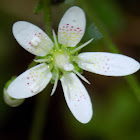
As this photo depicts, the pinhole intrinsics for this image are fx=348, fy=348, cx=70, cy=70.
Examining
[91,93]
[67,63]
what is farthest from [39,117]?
[67,63]

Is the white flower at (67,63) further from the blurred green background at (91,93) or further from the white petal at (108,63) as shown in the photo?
the blurred green background at (91,93)

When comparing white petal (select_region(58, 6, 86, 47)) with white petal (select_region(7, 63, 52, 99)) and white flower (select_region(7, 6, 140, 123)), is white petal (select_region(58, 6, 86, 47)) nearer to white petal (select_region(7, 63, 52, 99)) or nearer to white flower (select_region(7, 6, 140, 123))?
white flower (select_region(7, 6, 140, 123))

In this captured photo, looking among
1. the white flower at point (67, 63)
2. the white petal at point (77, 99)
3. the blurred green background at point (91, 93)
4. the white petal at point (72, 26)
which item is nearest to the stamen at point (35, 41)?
the white flower at point (67, 63)

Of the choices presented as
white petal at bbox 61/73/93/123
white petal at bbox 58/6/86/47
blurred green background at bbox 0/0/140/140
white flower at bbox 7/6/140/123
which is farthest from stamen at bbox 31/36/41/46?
blurred green background at bbox 0/0/140/140

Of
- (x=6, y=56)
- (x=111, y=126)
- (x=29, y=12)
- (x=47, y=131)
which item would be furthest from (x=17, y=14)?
(x=111, y=126)

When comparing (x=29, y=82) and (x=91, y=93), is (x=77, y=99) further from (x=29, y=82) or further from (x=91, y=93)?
(x=91, y=93)

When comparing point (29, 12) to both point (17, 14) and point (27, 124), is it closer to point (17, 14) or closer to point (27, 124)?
point (17, 14)
